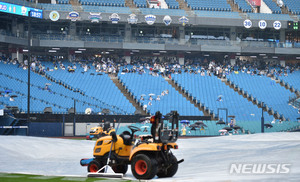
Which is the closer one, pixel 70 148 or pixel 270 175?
pixel 270 175

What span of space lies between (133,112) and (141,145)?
3044 centimetres

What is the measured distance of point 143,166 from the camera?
44.5 feet

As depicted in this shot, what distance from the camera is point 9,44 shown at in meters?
61.3

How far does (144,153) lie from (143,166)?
363 millimetres

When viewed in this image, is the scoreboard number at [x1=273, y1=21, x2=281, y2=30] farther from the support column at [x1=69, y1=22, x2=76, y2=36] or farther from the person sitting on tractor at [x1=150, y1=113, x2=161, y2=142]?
the person sitting on tractor at [x1=150, y1=113, x2=161, y2=142]

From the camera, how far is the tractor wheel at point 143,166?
13.2 meters

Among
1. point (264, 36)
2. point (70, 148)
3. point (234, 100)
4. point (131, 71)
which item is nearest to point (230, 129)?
point (234, 100)

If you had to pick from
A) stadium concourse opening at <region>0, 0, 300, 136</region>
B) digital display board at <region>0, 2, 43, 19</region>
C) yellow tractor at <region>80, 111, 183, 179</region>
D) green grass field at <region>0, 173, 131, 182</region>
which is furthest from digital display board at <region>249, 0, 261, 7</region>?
green grass field at <region>0, 173, 131, 182</region>

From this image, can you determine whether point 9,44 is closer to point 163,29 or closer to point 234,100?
point 163,29

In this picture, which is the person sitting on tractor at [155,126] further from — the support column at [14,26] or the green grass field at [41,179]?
the support column at [14,26]

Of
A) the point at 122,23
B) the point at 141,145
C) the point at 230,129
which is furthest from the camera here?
the point at 122,23

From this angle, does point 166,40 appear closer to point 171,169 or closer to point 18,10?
point 18,10

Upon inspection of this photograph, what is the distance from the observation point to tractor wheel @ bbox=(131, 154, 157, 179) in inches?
520

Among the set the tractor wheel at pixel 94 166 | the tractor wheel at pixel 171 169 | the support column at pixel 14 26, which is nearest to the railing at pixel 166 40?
the support column at pixel 14 26
